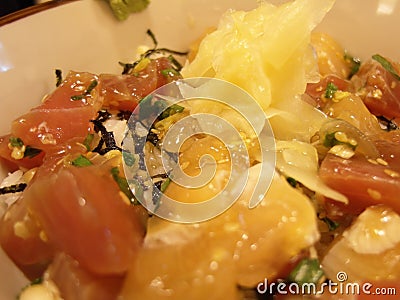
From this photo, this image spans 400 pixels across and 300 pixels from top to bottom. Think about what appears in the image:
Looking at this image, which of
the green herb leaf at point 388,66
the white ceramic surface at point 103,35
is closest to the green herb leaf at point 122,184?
the white ceramic surface at point 103,35

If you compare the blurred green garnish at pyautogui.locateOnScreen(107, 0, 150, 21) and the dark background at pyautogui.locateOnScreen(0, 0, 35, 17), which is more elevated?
the dark background at pyautogui.locateOnScreen(0, 0, 35, 17)

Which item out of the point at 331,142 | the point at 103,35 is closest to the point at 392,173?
the point at 331,142

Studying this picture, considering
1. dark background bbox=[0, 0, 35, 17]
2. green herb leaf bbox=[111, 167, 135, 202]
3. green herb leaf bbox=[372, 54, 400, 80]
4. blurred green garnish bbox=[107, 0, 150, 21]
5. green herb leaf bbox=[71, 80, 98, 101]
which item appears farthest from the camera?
dark background bbox=[0, 0, 35, 17]

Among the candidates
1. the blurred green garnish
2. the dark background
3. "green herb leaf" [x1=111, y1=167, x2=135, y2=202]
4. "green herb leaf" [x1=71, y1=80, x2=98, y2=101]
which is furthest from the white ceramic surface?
the dark background

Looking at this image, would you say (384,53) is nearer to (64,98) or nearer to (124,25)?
(124,25)

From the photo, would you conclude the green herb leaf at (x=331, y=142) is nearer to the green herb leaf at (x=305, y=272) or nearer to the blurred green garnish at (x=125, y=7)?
the green herb leaf at (x=305, y=272)

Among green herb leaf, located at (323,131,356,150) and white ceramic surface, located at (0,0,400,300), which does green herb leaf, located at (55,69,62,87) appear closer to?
white ceramic surface, located at (0,0,400,300)

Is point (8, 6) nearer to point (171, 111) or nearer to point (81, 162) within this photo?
point (171, 111)
